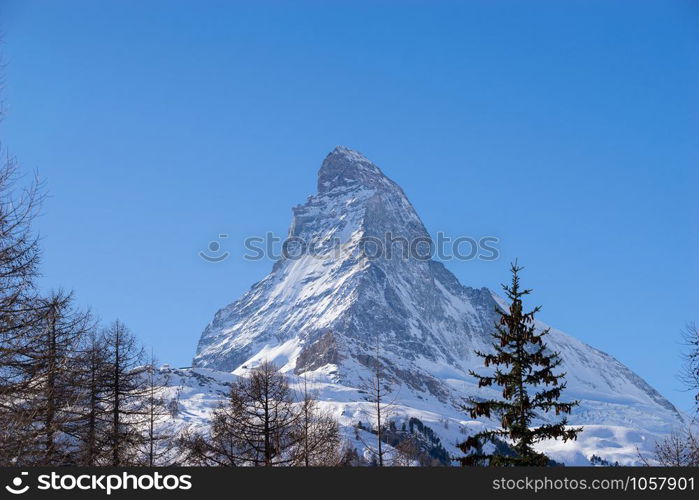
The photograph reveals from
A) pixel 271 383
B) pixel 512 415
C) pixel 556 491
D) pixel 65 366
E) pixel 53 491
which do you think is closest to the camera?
pixel 53 491

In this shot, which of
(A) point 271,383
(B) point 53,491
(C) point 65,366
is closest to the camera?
(B) point 53,491

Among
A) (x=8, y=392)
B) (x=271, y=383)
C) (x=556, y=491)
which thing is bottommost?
(x=556, y=491)

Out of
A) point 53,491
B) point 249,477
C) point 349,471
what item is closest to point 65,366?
point 53,491

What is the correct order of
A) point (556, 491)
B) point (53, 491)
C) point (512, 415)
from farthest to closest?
point (512, 415), point (556, 491), point (53, 491)

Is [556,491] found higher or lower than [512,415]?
lower

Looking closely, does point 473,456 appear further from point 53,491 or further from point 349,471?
point 53,491

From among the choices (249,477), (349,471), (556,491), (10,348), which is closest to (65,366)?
(10,348)

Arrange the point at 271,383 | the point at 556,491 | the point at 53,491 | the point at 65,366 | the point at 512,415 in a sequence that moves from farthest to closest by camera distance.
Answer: the point at 271,383
the point at 512,415
the point at 65,366
the point at 556,491
the point at 53,491

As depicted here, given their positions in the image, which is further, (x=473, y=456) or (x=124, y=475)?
(x=473, y=456)

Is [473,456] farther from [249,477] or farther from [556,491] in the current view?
[249,477]
